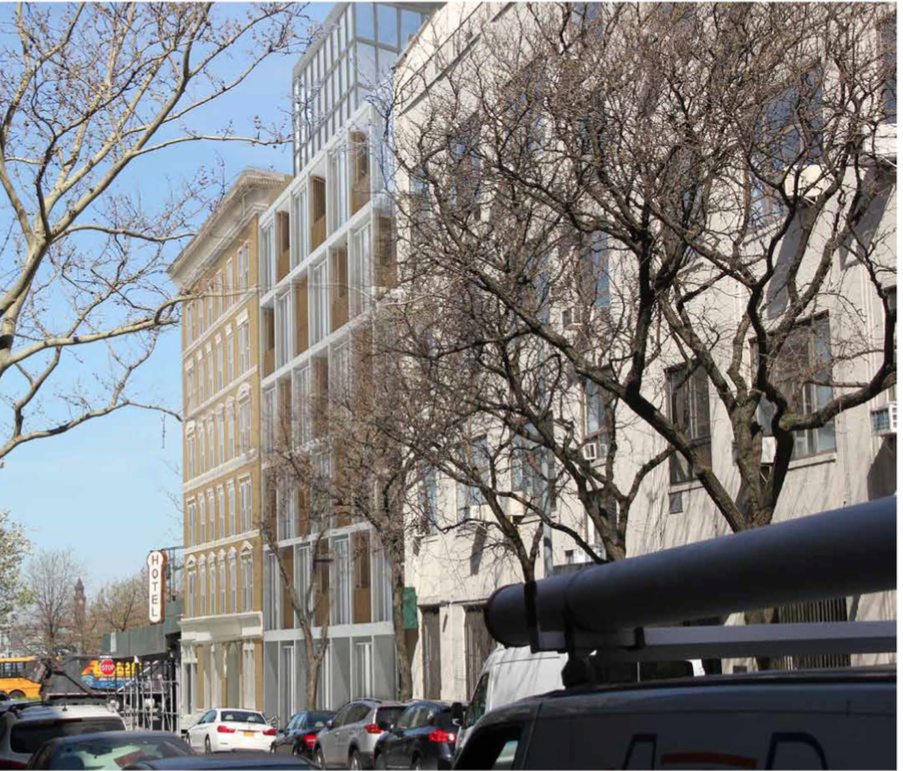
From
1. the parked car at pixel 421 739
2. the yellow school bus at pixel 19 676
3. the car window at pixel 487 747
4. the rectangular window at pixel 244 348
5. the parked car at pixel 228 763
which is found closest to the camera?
the car window at pixel 487 747

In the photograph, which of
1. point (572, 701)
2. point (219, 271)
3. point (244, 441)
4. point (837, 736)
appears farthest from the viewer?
point (219, 271)

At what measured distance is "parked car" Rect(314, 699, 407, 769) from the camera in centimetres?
2747

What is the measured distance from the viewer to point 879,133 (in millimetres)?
17078

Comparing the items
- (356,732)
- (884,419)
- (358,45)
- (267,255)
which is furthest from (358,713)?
(267,255)

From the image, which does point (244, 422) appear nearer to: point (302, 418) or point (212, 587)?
point (212, 587)


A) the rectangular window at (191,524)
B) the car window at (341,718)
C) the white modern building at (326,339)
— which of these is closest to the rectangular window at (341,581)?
the white modern building at (326,339)

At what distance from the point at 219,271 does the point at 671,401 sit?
40489 millimetres

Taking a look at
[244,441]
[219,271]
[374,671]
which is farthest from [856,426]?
[219,271]

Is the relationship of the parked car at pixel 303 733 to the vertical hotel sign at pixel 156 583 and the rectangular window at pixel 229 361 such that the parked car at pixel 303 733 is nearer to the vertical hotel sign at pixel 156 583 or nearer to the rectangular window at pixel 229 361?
the rectangular window at pixel 229 361

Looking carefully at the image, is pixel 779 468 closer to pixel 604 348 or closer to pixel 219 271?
pixel 604 348

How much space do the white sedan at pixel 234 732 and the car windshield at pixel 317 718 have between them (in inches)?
149

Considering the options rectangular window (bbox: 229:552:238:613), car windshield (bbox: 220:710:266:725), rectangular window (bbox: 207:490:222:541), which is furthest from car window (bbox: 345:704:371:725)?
rectangular window (bbox: 207:490:222:541)

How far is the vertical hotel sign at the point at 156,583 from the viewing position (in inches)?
2929

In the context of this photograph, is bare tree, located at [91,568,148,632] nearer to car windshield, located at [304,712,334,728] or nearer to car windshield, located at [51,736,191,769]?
car windshield, located at [304,712,334,728]
